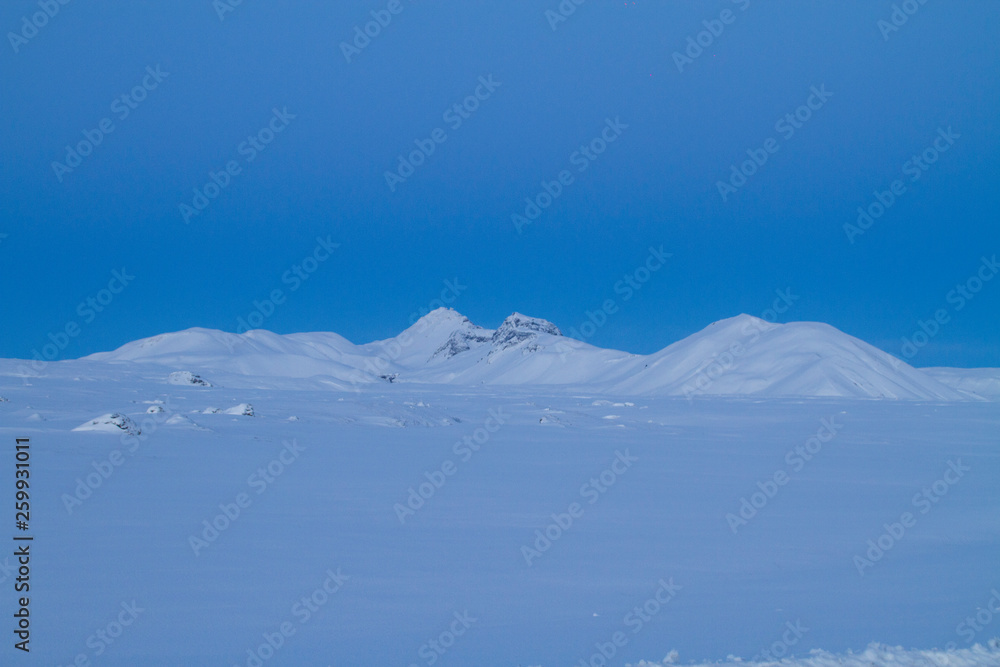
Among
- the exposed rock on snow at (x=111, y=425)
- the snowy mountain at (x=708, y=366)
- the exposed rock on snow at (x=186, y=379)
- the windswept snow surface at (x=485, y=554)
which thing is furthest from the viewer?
the snowy mountain at (x=708, y=366)

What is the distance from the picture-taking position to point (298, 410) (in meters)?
29.3

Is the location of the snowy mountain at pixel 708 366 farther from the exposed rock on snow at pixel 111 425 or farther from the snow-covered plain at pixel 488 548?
the snow-covered plain at pixel 488 548

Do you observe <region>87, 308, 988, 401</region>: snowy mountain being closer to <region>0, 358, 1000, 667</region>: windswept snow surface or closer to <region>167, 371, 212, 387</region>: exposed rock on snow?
<region>167, 371, 212, 387</region>: exposed rock on snow

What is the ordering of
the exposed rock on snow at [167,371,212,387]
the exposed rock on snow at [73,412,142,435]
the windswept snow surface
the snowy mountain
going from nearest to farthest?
the windswept snow surface → the exposed rock on snow at [73,412,142,435] → the exposed rock on snow at [167,371,212,387] → the snowy mountain

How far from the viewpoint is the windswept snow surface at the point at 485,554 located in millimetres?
5727

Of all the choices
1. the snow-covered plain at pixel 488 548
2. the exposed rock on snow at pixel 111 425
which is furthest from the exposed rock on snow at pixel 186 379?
the exposed rock on snow at pixel 111 425

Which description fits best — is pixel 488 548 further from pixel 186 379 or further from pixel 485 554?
pixel 186 379

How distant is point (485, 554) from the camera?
27.4 feet

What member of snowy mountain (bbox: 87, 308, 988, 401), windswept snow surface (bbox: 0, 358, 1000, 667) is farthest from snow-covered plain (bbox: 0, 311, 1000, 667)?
snowy mountain (bbox: 87, 308, 988, 401)

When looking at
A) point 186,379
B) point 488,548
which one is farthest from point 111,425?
point 186,379

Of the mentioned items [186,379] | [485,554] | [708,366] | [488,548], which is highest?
[708,366]

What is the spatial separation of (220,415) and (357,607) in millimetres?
18627

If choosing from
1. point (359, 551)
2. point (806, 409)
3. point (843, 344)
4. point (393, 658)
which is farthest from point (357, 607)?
point (843, 344)

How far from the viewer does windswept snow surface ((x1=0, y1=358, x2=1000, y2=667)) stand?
5.73m
